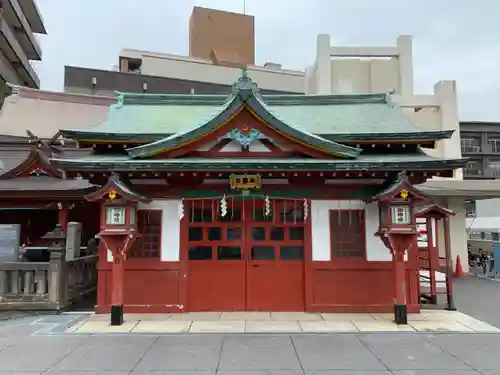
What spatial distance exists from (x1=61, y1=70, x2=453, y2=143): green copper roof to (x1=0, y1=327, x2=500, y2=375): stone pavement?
4980mm

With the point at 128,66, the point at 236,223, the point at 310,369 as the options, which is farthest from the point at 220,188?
the point at 128,66

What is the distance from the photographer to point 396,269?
9.46m

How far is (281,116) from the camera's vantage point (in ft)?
42.3

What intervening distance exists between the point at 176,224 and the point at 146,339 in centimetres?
318

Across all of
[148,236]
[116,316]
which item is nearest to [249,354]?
[116,316]

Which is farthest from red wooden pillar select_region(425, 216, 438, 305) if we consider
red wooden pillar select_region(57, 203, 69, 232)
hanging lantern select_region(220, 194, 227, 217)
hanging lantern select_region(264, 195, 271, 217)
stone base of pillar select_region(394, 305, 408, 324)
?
red wooden pillar select_region(57, 203, 69, 232)

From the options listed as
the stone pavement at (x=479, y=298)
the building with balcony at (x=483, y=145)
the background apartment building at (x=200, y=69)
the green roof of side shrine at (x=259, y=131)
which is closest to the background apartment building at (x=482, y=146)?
the building with balcony at (x=483, y=145)

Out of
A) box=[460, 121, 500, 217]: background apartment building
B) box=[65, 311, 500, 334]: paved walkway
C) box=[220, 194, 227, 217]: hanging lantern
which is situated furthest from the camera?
box=[460, 121, 500, 217]: background apartment building

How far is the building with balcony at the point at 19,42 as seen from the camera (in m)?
26.7

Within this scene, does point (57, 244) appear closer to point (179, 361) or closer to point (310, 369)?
point (179, 361)

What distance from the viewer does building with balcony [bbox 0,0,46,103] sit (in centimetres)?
2672

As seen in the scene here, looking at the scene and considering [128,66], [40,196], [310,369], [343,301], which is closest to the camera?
[310,369]

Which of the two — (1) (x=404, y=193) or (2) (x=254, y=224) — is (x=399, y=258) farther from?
(2) (x=254, y=224)

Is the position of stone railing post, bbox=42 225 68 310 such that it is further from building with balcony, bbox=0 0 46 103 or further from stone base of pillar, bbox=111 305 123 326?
building with balcony, bbox=0 0 46 103
